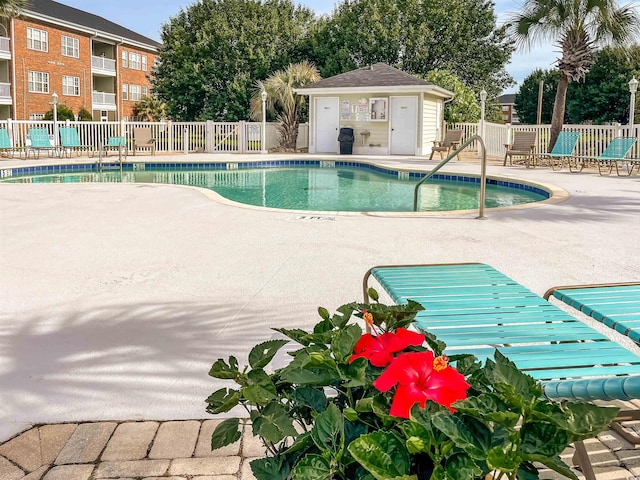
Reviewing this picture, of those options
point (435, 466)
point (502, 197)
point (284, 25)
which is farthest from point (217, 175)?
point (284, 25)

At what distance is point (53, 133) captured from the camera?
20156 millimetres

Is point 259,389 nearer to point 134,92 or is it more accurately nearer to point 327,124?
point 327,124

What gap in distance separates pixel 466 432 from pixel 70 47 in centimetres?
3693

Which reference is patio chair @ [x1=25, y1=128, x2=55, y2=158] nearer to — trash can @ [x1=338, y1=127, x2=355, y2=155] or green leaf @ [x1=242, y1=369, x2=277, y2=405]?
trash can @ [x1=338, y1=127, x2=355, y2=155]

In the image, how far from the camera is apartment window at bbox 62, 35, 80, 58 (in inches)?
1312

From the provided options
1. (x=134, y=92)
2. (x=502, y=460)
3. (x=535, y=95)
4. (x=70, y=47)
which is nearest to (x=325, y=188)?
(x=502, y=460)

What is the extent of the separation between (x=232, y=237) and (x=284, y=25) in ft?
85.2

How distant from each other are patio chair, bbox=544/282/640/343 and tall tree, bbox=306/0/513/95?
89.6 feet

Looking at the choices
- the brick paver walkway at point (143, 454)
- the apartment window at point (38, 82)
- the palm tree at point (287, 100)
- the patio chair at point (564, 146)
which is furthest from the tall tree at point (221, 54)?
the brick paver walkway at point (143, 454)

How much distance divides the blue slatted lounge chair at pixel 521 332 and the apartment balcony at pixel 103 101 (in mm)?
35689

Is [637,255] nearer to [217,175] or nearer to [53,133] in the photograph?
[217,175]

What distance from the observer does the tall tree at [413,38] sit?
95.6 ft

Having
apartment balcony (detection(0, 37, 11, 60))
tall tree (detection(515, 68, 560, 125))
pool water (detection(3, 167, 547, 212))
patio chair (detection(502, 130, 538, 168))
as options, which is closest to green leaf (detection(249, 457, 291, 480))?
pool water (detection(3, 167, 547, 212))

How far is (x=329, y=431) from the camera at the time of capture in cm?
109
